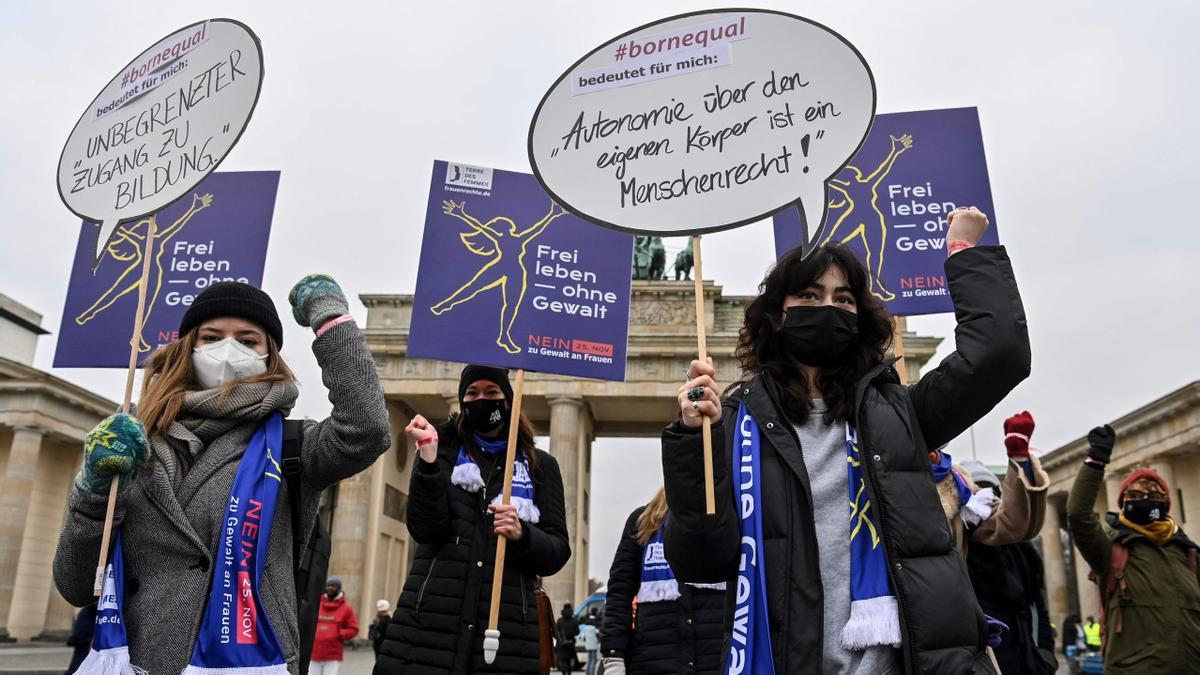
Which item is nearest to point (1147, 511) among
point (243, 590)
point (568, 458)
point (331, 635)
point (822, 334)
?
point (822, 334)

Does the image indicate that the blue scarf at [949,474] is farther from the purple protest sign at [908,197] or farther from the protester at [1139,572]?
the purple protest sign at [908,197]

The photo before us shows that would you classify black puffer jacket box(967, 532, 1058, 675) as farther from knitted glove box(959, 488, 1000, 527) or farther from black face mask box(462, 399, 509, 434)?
black face mask box(462, 399, 509, 434)

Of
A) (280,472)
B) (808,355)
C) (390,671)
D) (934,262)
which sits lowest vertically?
(390,671)

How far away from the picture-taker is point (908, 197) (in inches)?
244

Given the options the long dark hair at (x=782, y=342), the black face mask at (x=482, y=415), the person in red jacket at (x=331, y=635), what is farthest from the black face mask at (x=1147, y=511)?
the person in red jacket at (x=331, y=635)

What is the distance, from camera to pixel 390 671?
4086 mm

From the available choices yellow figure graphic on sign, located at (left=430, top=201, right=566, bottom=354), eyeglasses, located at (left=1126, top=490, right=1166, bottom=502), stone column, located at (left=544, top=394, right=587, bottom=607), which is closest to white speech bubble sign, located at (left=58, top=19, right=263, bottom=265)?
yellow figure graphic on sign, located at (left=430, top=201, right=566, bottom=354)

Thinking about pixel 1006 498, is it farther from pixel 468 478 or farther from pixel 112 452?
pixel 112 452

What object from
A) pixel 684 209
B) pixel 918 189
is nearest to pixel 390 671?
pixel 684 209

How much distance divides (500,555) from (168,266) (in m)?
4.08

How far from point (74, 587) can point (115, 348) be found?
4193 mm

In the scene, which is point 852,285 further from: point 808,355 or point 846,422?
point 846,422

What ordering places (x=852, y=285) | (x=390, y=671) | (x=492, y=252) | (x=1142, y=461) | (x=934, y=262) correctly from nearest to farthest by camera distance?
(x=852, y=285) → (x=390, y=671) → (x=934, y=262) → (x=492, y=252) → (x=1142, y=461)

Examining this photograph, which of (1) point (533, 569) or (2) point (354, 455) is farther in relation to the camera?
(1) point (533, 569)
